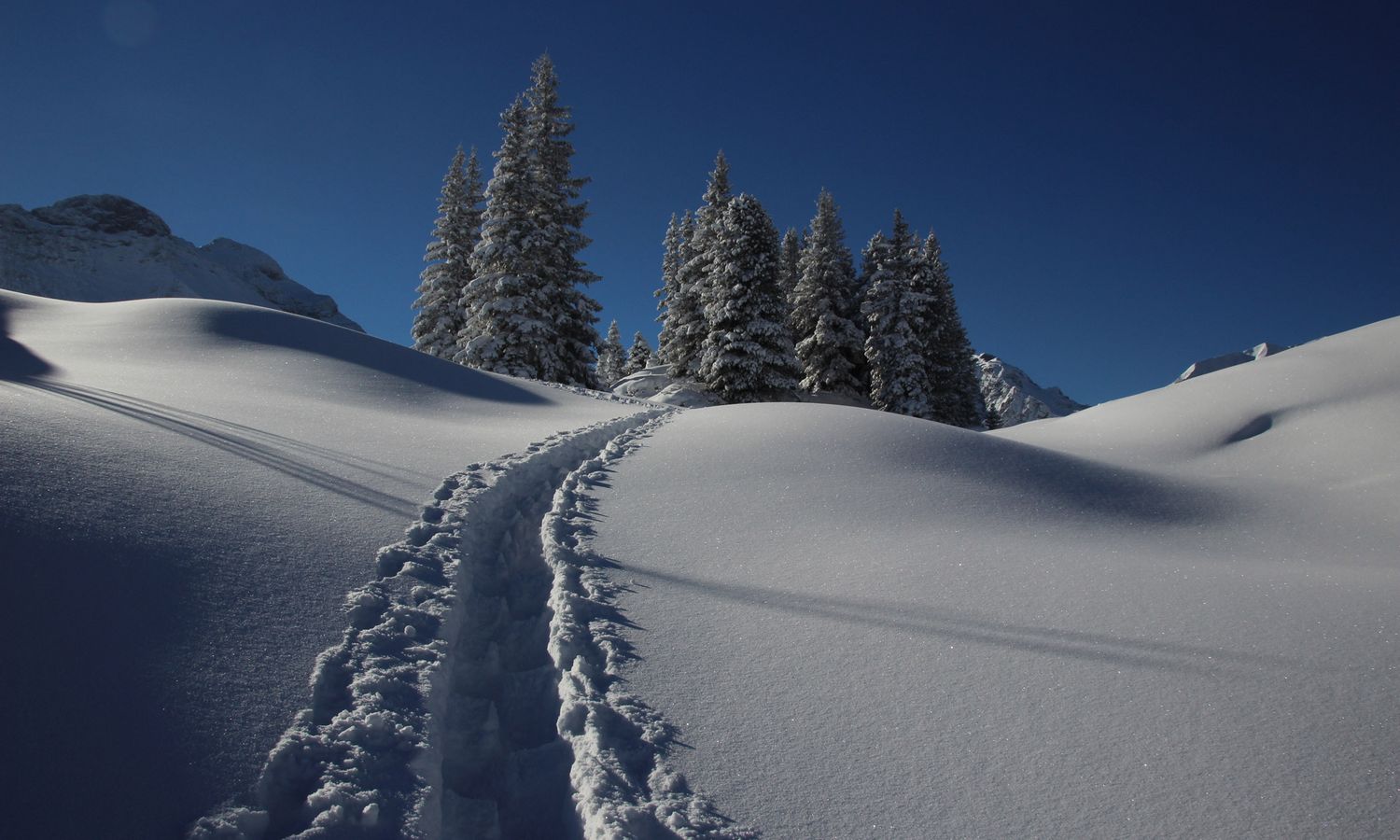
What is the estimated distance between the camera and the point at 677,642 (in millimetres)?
3566

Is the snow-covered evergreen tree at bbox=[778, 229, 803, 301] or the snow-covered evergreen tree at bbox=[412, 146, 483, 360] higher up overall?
the snow-covered evergreen tree at bbox=[778, 229, 803, 301]

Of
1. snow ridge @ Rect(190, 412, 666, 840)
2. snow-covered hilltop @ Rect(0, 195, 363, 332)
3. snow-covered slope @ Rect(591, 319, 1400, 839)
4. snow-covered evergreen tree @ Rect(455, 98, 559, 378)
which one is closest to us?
snow ridge @ Rect(190, 412, 666, 840)

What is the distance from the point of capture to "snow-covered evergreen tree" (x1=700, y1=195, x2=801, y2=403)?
22734 mm

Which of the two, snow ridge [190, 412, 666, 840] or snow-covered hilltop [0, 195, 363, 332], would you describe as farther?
snow-covered hilltop [0, 195, 363, 332]

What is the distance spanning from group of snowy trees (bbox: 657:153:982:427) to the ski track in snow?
18986 mm

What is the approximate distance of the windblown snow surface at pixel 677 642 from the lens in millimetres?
2299

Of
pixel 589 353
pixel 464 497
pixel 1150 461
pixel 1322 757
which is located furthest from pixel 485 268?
pixel 1322 757

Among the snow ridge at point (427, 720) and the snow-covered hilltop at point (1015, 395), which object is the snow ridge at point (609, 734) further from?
the snow-covered hilltop at point (1015, 395)

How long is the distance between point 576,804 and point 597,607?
5.20ft

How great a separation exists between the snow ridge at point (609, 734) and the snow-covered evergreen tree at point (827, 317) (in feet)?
79.6

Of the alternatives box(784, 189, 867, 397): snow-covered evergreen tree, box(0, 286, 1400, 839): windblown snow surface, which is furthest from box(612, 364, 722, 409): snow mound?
box(0, 286, 1400, 839): windblown snow surface

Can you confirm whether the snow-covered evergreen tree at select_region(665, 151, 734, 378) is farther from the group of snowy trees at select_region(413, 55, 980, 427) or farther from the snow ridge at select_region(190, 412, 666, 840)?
the snow ridge at select_region(190, 412, 666, 840)

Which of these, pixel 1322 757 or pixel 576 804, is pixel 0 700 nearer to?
pixel 576 804

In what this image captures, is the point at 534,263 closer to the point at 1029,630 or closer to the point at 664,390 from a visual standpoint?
the point at 664,390
